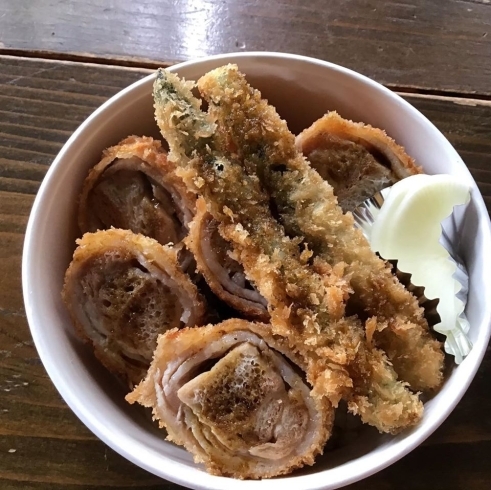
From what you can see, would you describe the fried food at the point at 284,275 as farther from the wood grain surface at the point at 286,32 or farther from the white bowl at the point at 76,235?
the wood grain surface at the point at 286,32

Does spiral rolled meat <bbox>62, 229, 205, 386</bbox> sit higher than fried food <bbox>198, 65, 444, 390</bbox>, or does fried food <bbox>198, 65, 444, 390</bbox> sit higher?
fried food <bbox>198, 65, 444, 390</bbox>

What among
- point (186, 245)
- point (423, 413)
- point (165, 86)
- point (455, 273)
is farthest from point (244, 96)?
point (423, 413)

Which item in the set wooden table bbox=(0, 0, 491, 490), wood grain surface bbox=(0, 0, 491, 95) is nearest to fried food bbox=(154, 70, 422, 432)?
wooden table bbox=(0, 0, 491, 490)

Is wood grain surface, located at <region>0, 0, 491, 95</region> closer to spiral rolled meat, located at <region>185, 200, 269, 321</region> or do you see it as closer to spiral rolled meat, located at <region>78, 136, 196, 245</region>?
spiral rolled meat, located at <region>78, 136, 196, 245</region>

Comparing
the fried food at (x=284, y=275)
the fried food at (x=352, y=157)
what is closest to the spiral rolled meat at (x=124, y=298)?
the fried food at (x=284, y=275)

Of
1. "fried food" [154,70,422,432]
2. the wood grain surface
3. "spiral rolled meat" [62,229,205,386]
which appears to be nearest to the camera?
"fried food" [154,70,422,432]

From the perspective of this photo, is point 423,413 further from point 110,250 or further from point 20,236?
point 20,236
